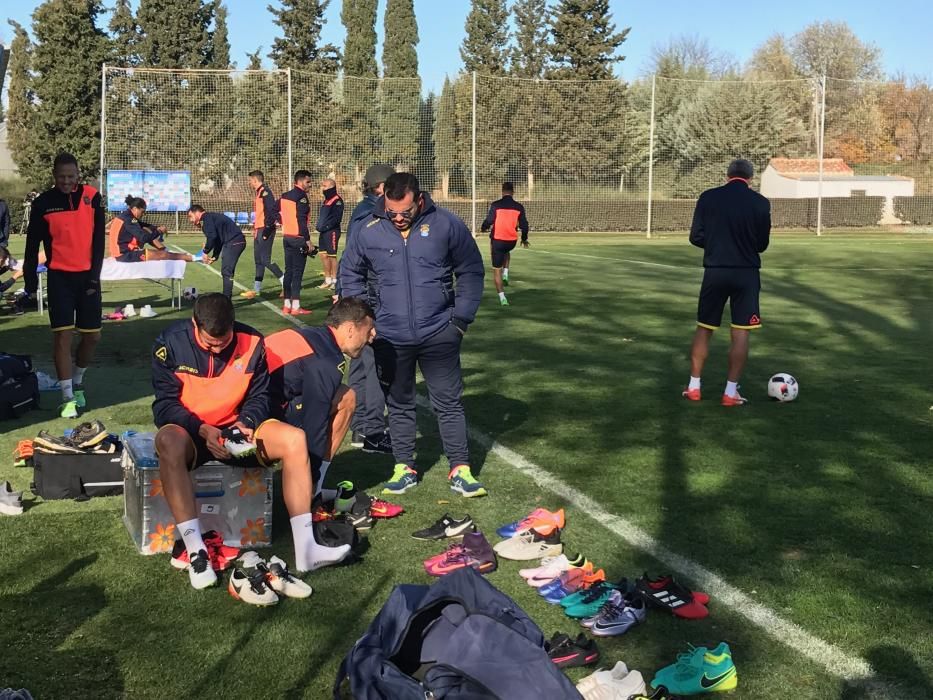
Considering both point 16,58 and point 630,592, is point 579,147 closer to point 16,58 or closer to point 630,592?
point 16,58

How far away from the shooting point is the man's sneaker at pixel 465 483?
20.3ft

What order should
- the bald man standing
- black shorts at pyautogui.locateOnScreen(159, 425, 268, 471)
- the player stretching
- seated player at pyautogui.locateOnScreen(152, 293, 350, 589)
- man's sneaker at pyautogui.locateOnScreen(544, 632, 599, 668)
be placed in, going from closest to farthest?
man's sneaker at pyautogui.locateOnScreen(544, 632, 599, 668) → seated player at pyautogui.locateOnScreen(152, 293, 350, 589) → black shorts at pyautogui.locateOnScreen(159, 425, 268, 471) → the bald man standing → the player stretching

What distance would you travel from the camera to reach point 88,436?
623 cm

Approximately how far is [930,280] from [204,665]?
772 inches

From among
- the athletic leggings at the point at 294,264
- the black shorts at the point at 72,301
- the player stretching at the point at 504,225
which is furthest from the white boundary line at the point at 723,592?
the player stretching at the point at 504,225

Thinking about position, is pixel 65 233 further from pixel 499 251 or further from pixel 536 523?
pixel 499 251

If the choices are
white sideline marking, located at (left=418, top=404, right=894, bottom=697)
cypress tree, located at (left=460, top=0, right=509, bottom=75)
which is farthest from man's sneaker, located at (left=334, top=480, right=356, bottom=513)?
cypress tree, located at (left=460, top=0, right=509, bottom=75)

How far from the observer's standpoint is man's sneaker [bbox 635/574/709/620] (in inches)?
173

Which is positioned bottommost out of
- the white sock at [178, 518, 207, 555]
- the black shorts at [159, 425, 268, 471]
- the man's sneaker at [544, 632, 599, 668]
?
the man's sneaker at [544, 632, 599, 668]

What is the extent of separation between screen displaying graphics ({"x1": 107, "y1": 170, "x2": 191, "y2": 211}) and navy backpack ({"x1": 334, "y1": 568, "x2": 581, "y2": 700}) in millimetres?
30720

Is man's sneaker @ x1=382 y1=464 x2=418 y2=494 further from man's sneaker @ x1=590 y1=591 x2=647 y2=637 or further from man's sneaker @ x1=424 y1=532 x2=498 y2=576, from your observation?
man's sneaker @ x1=590 y1=591 x2=647 y2=637

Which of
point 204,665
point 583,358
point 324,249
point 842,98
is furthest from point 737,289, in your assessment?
point 842,98

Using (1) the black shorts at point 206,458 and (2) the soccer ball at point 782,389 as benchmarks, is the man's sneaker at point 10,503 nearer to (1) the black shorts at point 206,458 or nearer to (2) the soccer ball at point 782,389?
(1) the black shorts at point 206,458

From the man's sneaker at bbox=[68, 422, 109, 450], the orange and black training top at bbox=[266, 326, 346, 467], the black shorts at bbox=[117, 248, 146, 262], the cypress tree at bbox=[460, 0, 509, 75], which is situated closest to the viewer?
the orange and black training top at bbox=[266, 326, 346, 467]
